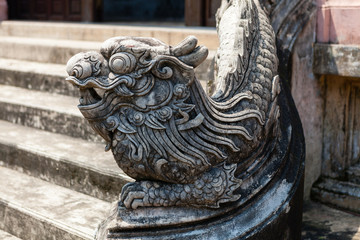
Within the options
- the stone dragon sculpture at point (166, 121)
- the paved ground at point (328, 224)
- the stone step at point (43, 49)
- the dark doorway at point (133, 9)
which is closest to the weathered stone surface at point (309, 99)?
the paved ground at point (328, 224)

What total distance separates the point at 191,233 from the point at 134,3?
8931mm

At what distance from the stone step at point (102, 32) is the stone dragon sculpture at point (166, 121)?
6.90 ft

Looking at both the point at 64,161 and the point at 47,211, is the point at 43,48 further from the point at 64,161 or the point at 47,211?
the point at 47,211

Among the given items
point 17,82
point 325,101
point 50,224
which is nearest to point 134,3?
point 17,82

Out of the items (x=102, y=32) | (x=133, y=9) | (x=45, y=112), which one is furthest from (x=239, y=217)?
(x=133, y=9)

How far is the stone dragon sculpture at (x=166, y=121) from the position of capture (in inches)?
82.0

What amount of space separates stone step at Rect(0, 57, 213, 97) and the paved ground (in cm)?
124

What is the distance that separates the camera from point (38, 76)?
461 centimetres

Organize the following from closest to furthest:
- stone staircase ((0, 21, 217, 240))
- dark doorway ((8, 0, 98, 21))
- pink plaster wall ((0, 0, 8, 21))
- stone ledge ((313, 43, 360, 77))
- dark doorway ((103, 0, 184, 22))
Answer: stone staircase ((0, 21, 217, 240)), stone ledge ((313, 43, 360, 77)), pink plaster wall ((0, 0, 8, 21)), dark doorway ((8, 0, 98, 21)), dark doorway ((103, 0, 184, 22))

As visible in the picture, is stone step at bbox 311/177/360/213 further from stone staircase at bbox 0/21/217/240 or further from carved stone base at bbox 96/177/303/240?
carved stone base at bbox 96/177/303/240

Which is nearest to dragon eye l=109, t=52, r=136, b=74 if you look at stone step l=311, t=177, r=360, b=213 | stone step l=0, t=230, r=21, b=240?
stone step l=0, t=230, r=21, b=240

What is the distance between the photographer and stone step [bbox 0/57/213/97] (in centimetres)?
434

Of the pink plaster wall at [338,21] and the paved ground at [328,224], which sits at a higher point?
the pink plaster wall at [338,21]

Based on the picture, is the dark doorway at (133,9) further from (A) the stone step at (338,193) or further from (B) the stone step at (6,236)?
(B) the stone step at (6,236)
